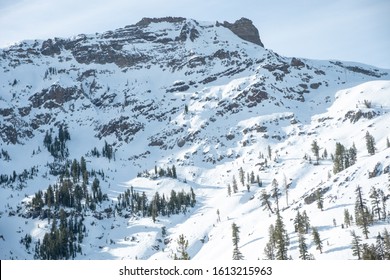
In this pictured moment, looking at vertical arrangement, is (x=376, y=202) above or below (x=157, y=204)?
above

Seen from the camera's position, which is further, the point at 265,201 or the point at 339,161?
the point at 339,161

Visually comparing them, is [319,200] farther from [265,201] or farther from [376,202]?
[265,201]

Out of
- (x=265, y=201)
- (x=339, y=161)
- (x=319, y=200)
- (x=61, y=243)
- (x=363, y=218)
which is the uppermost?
(x=339, y=161)

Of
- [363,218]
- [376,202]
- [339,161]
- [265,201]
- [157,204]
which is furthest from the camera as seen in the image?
[157,204]

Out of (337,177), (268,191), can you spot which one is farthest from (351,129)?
(337,177)

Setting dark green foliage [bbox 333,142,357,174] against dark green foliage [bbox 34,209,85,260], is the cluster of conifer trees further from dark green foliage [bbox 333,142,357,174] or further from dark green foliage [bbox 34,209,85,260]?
dark green foliage [bbox 333,142,357,174]

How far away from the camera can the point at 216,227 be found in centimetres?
12875

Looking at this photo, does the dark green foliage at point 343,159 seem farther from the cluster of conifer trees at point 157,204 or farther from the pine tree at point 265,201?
the cluster of conifer trees at point 157,204

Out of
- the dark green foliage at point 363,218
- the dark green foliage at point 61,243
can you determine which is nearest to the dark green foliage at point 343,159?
the dark green foliage at point 363,218

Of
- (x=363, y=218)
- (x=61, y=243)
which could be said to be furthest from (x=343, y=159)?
(x=61, y=243)

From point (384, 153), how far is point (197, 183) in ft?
282

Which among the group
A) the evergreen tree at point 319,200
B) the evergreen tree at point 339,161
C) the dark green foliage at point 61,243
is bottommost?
the dark green foliage at point 61,243

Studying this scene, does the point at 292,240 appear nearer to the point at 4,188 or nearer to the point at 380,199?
the point at 380,199

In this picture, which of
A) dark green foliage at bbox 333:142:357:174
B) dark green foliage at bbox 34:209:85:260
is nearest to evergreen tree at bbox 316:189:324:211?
dark green foliage at bbox 333:142:357:174
